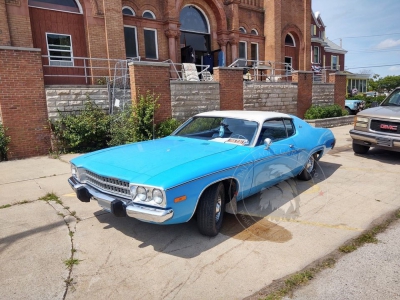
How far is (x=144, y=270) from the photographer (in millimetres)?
2818

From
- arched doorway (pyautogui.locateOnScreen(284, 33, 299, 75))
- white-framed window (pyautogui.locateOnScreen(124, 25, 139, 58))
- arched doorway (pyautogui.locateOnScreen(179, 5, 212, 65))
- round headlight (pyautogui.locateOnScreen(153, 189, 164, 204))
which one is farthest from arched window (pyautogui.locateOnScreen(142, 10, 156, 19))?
round headlight (pyautogui.locateOnScreen(153, 189, 164, 204))

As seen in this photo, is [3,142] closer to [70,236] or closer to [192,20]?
[70,236]

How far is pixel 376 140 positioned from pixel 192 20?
1215 centimetres

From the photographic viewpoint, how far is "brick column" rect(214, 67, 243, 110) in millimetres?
10688

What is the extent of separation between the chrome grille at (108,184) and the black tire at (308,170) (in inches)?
139

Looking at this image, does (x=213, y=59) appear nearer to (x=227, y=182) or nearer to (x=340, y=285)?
(x=227, y=182)

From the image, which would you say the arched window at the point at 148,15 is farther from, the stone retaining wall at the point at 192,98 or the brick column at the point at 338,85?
the brick column at the point at 338,85

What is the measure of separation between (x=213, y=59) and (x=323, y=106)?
255 inches

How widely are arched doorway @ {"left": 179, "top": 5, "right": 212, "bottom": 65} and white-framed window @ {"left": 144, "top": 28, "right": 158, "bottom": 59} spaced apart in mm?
1853

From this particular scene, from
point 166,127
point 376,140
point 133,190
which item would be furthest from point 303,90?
point 133,190

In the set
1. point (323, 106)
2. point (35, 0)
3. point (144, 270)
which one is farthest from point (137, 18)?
point (144, 270)

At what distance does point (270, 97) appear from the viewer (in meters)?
12.8

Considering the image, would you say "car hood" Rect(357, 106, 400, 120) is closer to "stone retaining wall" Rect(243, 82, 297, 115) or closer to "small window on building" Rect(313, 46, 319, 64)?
"stone retaining wall" Rect(243, 82, 297, 115)

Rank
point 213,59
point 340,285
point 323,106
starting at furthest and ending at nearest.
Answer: point 213,59 → point 323,106 → point 340,285
